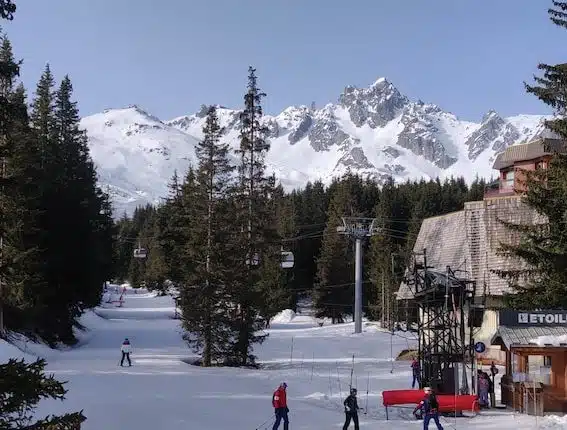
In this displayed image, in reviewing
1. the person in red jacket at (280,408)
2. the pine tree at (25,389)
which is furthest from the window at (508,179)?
the pine tree at (25,389)

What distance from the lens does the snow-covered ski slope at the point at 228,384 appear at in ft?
68.1

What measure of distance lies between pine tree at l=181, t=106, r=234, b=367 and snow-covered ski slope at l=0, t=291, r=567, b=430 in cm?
223

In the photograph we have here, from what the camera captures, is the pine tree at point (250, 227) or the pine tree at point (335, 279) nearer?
the pine tree at point (250, 227)

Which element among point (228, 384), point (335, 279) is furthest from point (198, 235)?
→ point (335, 279)

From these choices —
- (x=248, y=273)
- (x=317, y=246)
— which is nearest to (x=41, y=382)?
(x=248, y=273)

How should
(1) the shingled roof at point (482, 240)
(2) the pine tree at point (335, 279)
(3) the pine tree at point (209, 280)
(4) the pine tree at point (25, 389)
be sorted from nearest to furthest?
(4) the pine tree at point (25, 389), (3) the pine tree at point (209, 280), (1) the shingled roof at point (482, 240), (2) the pine tree at point (335, 279)

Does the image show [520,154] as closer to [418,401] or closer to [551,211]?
[551,211]

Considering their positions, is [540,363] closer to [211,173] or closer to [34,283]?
[211,173]

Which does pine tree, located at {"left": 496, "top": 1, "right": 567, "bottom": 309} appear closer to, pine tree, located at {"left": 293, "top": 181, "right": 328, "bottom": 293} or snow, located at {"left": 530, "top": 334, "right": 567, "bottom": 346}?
snow, located at {"left": 530, "top": 334, "right": 567, "bottom": 346}

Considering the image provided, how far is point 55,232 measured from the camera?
43.9m

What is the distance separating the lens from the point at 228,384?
91.9ft

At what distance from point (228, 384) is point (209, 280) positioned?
834 cm

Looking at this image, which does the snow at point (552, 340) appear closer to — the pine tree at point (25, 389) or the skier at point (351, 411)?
the skier at point (351, 411)

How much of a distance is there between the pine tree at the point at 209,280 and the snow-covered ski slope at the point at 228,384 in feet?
7.33
